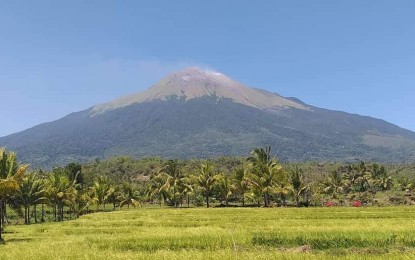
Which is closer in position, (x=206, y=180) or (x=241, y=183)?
(x=206, y=180)

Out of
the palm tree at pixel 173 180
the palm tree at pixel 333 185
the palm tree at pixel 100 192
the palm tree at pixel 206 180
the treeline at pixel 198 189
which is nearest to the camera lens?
the treeline at pixel 198 189

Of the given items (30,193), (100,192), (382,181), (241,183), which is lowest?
(382,181)

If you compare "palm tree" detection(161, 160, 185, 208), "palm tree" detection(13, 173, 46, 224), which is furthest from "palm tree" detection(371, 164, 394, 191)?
"palm tree" detection(13, 173, 46, 224)

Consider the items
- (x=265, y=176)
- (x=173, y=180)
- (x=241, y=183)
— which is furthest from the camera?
(x=173, y=180)

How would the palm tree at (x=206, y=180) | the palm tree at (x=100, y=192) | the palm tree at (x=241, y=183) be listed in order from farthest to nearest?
the palm tree at (x=241, y=183)
the palm tree at (x=100, y=192)
the palm tree at (x=206, y=180)

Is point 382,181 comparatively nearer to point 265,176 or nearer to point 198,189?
point 198,189

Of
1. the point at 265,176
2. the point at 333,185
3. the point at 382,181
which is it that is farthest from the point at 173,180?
the point at 382,181

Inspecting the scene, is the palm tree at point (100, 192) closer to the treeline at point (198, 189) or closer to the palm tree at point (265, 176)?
the treeline at point (198, 189)

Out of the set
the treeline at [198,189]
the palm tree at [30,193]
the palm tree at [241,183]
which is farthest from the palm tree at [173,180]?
the palm tree at [30,193]

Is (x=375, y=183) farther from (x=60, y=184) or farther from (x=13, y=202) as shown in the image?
(x=13, y=202)

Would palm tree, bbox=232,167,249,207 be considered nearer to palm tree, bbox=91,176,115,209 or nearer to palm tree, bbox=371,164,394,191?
palm tree, bbox=91,176,115,209

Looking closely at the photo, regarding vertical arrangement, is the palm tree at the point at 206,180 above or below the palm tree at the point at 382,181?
above

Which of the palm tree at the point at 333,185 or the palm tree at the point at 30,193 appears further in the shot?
the palm tree at the point at 333,185

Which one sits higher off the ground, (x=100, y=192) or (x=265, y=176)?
(x=265, y=176)
